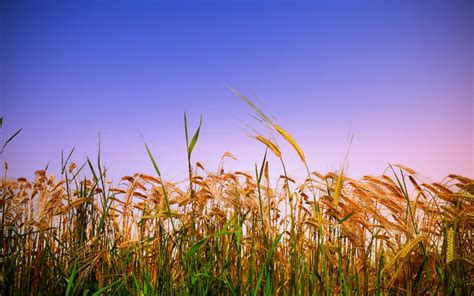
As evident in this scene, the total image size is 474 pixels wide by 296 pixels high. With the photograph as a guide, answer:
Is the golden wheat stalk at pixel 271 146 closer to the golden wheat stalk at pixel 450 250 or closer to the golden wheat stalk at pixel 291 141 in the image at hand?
the golden wheat stalk at pixel 291 141

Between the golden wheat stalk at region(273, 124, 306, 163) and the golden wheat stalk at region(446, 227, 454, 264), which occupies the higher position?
the golden wheat stalk at region(273, 124, 306, 163)

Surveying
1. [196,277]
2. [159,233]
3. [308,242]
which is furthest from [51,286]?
[308,242]

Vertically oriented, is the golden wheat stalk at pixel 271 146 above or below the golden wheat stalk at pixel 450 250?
above

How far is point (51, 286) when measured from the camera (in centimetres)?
279

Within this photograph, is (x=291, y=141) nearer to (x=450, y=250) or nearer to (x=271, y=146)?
(x=271, y=146)

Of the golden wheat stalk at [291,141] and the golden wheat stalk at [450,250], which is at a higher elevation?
the golden wheat stalk at [291,141]

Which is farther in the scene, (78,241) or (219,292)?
(78,241)

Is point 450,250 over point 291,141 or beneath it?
beneath

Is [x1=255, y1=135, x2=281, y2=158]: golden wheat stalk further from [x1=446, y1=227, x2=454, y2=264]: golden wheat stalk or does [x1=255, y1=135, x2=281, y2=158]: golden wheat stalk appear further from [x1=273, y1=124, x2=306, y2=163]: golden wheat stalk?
[x1=446, y1=227, x2=454, y2=264]: golden wheat stalk

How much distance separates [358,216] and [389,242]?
219 millimetres

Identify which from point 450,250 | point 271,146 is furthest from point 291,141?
point 450,250

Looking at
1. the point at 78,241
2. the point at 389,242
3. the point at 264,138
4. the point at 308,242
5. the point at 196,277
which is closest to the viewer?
the point at 264,138

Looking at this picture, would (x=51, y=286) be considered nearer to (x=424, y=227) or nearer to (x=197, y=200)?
(x=197, y=200)

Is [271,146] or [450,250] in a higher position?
[271,146]
